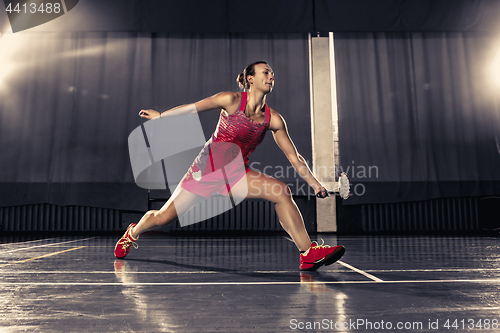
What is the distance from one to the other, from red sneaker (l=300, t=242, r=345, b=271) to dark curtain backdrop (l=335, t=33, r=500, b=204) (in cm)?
404

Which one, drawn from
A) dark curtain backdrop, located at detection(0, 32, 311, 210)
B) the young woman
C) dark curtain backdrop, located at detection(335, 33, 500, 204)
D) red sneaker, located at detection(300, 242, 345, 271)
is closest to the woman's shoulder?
the young woman

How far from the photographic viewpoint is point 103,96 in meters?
5.86

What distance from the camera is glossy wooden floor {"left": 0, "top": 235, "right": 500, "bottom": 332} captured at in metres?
0.88

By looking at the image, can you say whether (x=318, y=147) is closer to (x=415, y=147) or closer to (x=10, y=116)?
(x=415, y=147)

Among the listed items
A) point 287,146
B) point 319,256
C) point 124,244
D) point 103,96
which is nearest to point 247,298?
point 319,256

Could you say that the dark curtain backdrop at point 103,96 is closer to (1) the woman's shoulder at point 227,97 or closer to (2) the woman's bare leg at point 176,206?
(2) the woman's bare leg at point 176,206

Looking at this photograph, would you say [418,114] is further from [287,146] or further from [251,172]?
[251,172]

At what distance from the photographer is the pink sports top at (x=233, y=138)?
177 centimetres

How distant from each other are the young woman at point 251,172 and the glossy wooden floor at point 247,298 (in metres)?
0.15

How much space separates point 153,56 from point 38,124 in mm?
1980

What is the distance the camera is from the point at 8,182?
566 centimetres

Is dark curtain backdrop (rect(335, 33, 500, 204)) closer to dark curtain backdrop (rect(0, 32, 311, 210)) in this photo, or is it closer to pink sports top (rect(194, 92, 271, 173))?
dark curtain backdrop (rect(0, 32, 311, 210))

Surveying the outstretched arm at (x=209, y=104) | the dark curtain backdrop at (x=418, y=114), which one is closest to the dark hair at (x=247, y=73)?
the outstretched arm at (x=209, y=104)

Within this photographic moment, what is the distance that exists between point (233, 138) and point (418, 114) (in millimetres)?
4825
